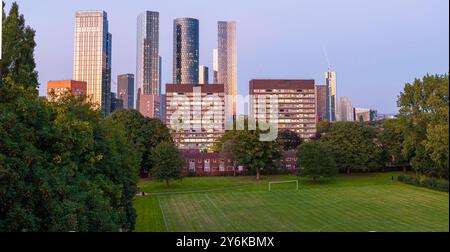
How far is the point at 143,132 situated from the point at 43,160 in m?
34.1

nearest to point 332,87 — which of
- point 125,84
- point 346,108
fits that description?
point 346,108

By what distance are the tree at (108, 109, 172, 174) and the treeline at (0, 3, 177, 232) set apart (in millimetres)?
24948

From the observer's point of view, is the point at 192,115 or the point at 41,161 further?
the point at 192,115

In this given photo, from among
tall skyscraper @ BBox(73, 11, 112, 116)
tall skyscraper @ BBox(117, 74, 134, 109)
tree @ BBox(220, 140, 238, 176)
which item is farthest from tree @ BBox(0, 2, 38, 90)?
tree @ BBox(220, 140, 238, 176)

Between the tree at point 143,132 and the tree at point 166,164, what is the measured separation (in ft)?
13.1

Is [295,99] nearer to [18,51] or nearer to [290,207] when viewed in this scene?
[290,207]

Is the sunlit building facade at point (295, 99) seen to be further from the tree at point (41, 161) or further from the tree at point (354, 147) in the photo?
the tree at point (41, 161)

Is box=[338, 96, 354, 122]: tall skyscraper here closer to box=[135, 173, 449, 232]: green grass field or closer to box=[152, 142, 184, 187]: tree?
box=[135, 173, 449, 232]: green grass field

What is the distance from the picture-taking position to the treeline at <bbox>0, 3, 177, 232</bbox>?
22.1 ft

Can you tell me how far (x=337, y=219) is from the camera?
22.2 m

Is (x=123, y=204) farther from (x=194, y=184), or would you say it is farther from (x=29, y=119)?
(x=194, y=184)

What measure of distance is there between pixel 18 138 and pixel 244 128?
3429cm

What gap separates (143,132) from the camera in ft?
139

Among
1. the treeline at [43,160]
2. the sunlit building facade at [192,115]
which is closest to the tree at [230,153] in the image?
the sunlit building facade at [192,115]
